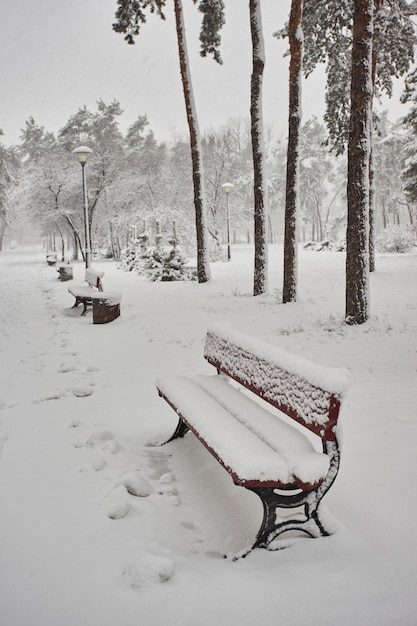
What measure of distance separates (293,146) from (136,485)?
9.17 metres

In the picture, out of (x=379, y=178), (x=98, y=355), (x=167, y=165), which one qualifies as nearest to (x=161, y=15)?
(x=98, y=355)

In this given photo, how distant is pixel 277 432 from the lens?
2639 mm

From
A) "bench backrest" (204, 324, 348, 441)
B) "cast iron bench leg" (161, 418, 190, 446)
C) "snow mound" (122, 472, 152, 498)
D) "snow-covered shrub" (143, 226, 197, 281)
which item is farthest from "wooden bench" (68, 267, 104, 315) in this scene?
"snow mound" (122, 472, 152, 498)

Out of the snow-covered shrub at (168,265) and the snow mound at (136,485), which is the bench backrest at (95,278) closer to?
the snow-covered shrub at (168,265)

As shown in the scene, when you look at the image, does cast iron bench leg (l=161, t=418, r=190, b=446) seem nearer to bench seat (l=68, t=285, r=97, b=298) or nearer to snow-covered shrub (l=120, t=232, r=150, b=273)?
bench seat (l=68, t=285, r=97, b=298)

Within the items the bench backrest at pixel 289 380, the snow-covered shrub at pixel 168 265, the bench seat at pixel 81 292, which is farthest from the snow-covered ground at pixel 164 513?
the snow-covered shrub at pixel 168 265

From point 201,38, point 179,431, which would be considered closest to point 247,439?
point 179,431

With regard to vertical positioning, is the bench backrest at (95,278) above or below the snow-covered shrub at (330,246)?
below

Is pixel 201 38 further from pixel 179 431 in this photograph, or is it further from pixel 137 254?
pixel 179 431

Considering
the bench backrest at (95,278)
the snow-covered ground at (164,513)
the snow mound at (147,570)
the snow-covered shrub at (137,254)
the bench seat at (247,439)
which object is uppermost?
the snow-covered shrub at (137,254)

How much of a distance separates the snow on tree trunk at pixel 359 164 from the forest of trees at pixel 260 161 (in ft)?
0.06

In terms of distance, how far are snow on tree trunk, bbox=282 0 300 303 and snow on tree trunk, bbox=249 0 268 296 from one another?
129 centimetres

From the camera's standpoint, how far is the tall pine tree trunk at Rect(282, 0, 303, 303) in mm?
9656

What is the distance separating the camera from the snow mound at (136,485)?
288cm
